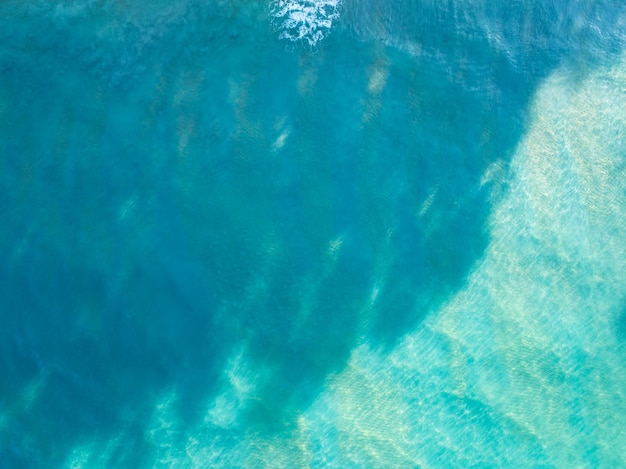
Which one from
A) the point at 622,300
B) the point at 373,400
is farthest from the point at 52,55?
the point at 622,300

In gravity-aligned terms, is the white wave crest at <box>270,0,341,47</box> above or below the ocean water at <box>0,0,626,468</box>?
above

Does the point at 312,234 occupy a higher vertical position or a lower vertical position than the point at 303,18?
lower

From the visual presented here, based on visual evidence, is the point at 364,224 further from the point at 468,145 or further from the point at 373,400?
the point at 373,400

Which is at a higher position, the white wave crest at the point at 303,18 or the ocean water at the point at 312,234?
the white wave crest at the point at 303,18

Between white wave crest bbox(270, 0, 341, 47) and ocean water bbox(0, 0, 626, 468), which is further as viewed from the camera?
white wave crest bbox(270, 0, 341, 47)

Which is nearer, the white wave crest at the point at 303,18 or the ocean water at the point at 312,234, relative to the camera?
the ocean water at the point at 312,234
